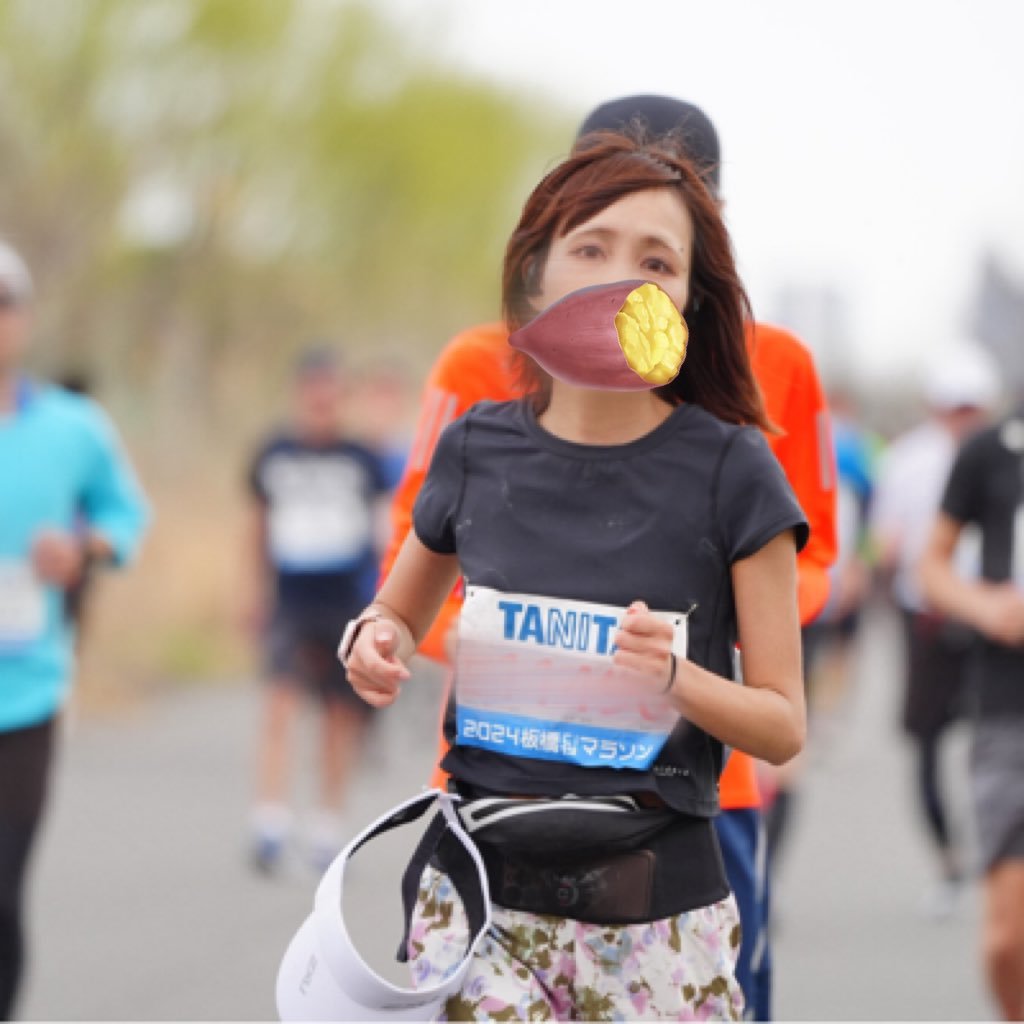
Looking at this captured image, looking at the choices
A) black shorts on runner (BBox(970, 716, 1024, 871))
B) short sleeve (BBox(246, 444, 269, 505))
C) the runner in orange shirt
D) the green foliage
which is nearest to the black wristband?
the runner in orange shirt

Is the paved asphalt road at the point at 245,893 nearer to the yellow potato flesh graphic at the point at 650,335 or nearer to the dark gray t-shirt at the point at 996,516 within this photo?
the yellow potato flesh graphic at the point at 650,335

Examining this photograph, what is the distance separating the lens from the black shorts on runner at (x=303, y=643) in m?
9.39

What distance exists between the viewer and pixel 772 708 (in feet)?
8.23

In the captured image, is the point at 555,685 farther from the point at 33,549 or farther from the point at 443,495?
the point at 33,549

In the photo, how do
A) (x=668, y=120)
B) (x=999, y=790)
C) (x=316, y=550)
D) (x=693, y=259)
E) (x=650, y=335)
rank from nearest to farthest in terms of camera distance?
(x=650, y=335)
(x=693, y=259)
(x=668, y=120)
(x=999, y=790)
(x=316, y=550)

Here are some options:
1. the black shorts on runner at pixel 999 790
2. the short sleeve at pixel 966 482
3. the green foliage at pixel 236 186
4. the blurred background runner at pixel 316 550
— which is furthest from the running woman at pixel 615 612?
the green foliage at pixel 236 186

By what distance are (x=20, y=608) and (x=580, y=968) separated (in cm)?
310

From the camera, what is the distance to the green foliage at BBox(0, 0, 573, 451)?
26.2 meters

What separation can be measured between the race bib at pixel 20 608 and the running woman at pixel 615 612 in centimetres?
288

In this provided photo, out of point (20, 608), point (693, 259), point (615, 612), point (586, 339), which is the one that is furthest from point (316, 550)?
point (586, 339)

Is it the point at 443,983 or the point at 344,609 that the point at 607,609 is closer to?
the point at 443,983

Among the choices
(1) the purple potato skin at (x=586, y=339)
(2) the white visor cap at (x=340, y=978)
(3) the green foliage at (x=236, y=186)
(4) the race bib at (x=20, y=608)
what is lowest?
(2) the white visor cap at (x=340, y=978)

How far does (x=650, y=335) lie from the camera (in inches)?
94.7

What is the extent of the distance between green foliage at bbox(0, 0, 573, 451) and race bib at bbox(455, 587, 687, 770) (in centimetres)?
1698
